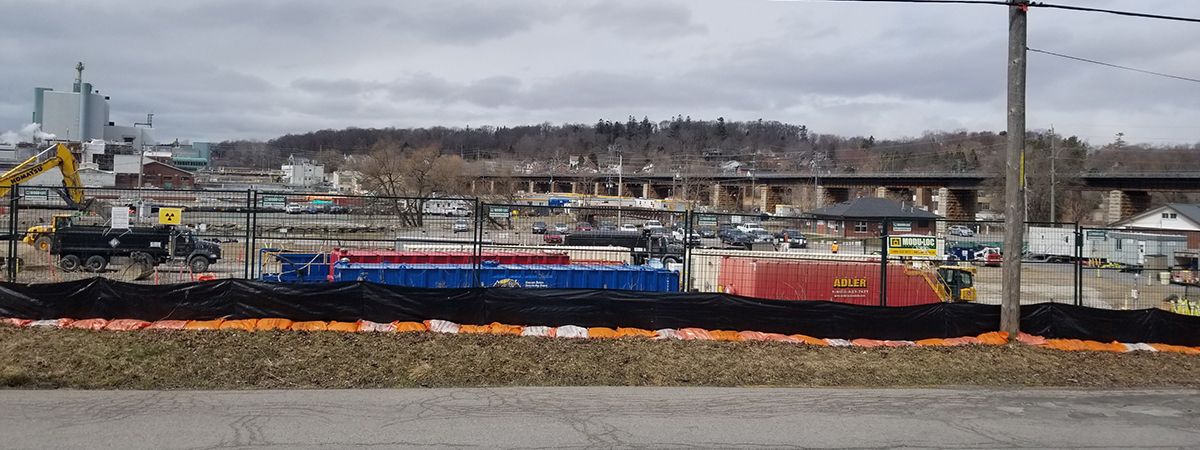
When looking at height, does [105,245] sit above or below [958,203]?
below

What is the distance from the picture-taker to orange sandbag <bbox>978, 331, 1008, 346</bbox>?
1259 centimetres

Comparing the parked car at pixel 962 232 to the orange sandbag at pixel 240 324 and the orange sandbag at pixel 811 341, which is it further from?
the orange sandbag at pixel 240 324

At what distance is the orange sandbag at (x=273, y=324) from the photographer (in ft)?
39.1

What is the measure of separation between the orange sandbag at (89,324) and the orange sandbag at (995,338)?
1461cm

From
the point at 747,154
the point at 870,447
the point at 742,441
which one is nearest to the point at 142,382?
the point at 742,441

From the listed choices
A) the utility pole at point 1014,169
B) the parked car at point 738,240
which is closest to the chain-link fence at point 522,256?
the utility pole at point 1014,169

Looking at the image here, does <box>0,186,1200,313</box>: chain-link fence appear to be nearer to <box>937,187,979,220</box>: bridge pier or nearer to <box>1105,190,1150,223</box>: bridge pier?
<box>1105,190,1150,223</box>: bridge pier

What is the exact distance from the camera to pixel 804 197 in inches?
4006

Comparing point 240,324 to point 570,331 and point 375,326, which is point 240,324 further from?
point 570,331

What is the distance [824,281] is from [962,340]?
6.18 meters

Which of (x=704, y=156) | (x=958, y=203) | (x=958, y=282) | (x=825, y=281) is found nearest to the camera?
(x=825, y=281)

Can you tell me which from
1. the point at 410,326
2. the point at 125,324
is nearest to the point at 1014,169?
the point at 410,326

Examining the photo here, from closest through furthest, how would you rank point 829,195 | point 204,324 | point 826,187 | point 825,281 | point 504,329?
1. point 204,324
2. point 504,329
3. point 825,281
4. point 826,187
5. point 829,195

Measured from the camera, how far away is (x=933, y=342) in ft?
42.0
